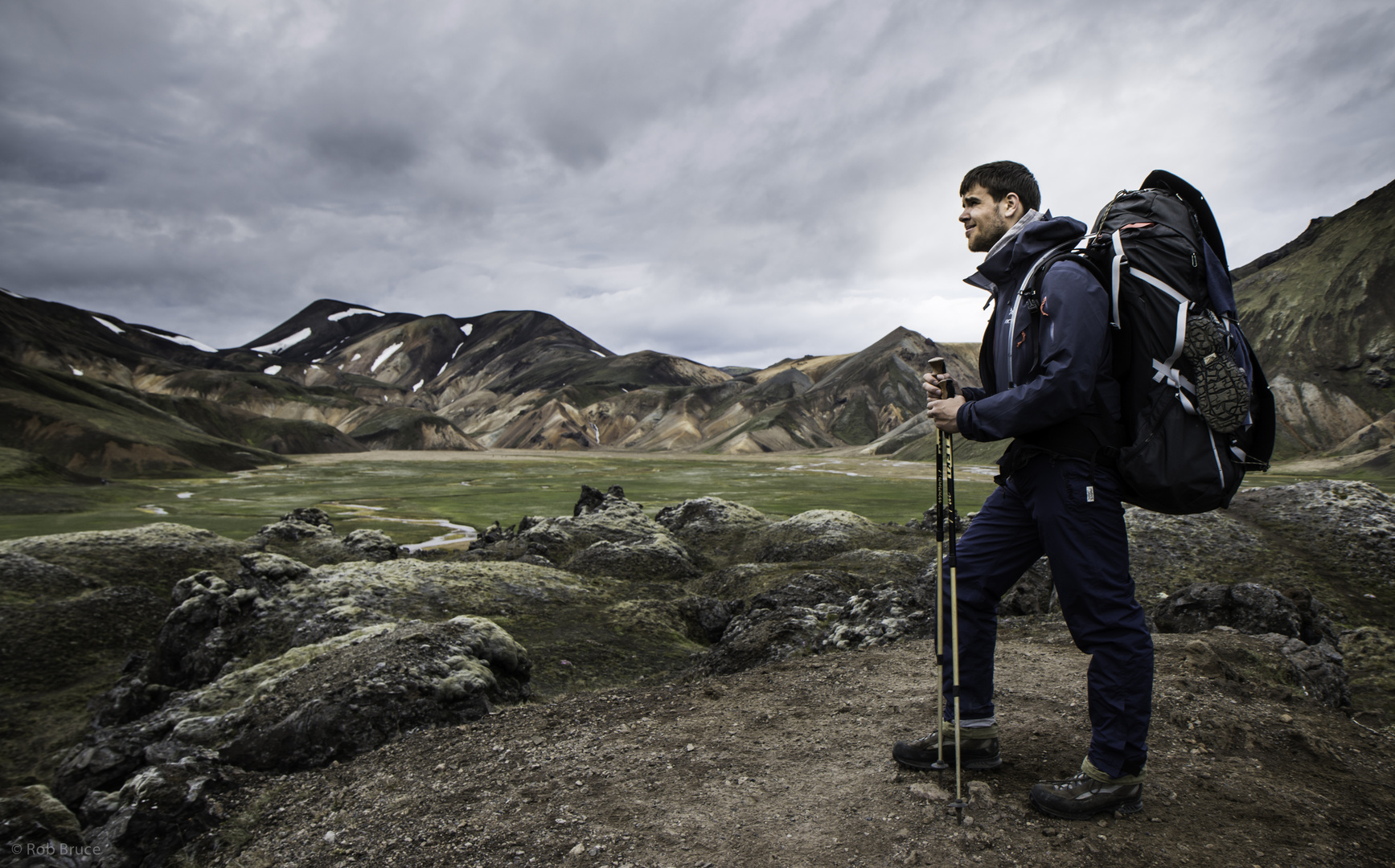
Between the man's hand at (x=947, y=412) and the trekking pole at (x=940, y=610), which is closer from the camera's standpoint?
the man's hand at (x=947, y=412)

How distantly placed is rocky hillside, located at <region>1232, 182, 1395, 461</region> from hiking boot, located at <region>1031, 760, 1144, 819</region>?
353 feet

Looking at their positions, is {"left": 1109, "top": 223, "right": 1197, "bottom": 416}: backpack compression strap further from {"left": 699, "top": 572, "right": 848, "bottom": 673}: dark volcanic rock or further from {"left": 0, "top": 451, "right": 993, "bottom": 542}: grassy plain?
{"left": 0, "top": 451, "right": 993, "bottom": 542}: grassy plain

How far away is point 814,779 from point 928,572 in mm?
Answer: 8661

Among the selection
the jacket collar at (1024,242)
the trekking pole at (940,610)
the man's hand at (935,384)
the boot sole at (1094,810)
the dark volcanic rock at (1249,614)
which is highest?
the jacket collar at (1024,242)

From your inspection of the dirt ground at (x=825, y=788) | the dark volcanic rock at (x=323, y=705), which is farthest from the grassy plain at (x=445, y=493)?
the dirt ground at (x=825, y=788)

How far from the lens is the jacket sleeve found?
3865 millimetres

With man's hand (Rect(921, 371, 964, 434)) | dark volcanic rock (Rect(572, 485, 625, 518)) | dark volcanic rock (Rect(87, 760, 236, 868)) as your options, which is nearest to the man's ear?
man's hand (Rect(921, 371, 964, 434))

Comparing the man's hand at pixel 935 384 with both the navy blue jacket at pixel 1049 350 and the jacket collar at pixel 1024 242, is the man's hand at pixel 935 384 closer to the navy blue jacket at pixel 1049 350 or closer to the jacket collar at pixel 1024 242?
the navy blue jacket at pixel 1049 350

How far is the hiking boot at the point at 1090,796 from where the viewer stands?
3977 mm

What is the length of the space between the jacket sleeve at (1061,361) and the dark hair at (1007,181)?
84 cm

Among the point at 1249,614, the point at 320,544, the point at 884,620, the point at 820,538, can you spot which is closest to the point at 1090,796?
the point at 884,620

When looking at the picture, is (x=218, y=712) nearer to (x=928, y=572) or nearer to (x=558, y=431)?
(x=928, y=572)

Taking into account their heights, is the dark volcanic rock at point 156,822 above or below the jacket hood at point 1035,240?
below

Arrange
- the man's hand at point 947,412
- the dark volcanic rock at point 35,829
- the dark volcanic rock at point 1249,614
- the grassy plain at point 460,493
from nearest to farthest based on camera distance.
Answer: the man's hand at point 947,412 < the dark volcanic rock at point 35,829 < the dark volcanic rock at point 1249,614 < the grassy plain at point 460,493
